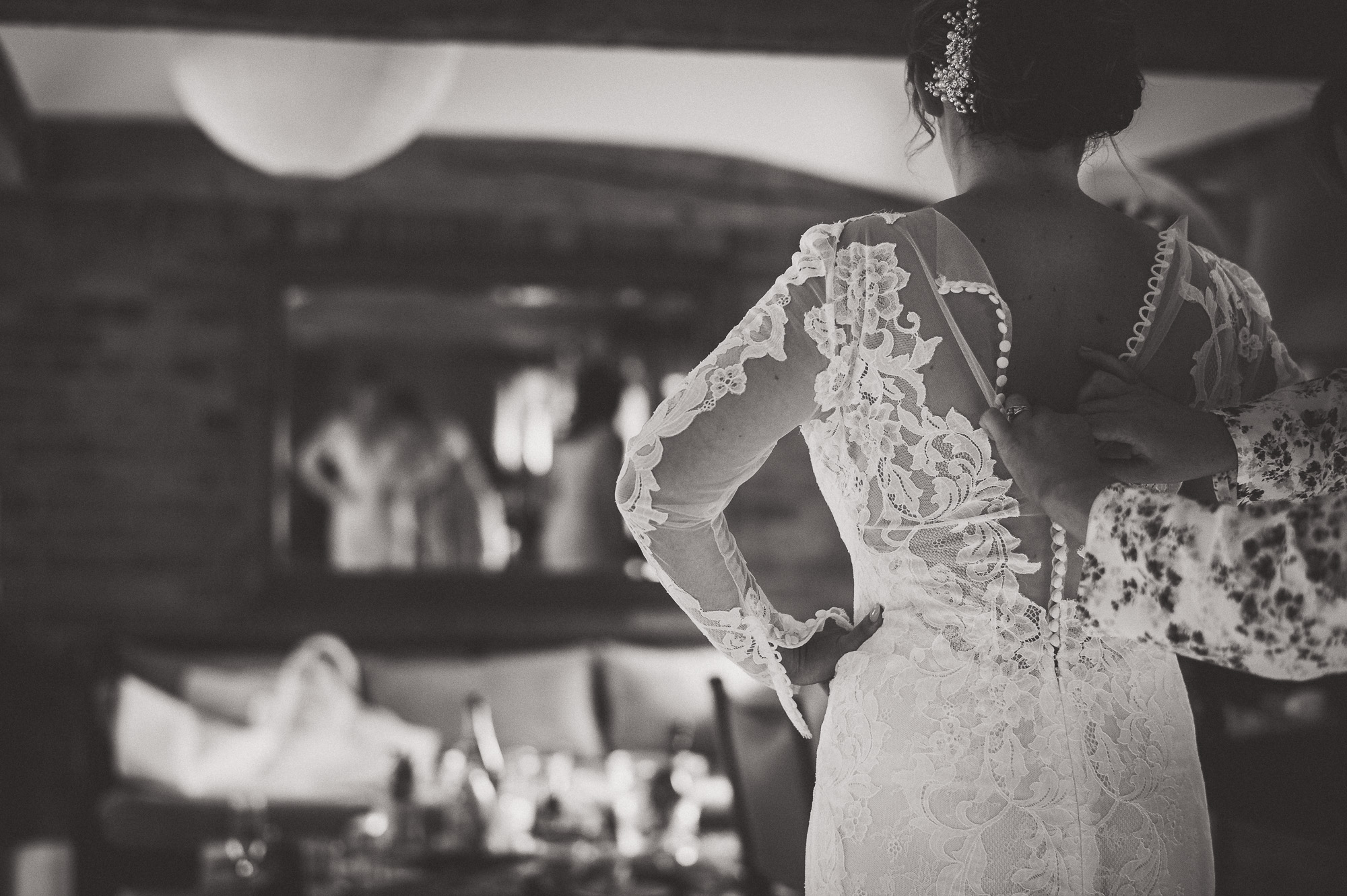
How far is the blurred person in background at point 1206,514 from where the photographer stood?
1.15 metres

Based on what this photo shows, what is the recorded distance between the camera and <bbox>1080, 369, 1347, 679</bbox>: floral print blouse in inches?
44.9

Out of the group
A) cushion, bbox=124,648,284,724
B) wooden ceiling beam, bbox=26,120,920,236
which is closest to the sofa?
cushion, bbox=124,648,284,724

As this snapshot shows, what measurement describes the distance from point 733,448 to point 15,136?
391cm

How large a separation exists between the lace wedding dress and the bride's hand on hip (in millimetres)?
16

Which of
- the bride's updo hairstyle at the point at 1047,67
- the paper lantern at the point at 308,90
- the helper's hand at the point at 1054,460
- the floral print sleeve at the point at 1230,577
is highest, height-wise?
the paper lantern at the point at 308,90

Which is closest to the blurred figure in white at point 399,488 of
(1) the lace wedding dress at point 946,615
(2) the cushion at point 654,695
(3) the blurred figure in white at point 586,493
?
(3) the blurred figure in white at point 586,493

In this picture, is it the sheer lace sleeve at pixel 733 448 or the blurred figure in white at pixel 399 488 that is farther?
the blurred figure in white at pixel 399 488

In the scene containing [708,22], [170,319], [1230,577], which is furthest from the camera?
[170,319]

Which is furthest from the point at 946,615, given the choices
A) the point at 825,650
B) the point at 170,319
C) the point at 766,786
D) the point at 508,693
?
the point at 170,319

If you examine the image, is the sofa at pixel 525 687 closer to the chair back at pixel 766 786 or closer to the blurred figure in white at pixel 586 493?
the blurred figure in white at pixel 586 493

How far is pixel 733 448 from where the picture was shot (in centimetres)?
142

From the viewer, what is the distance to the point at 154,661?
4.76 meters

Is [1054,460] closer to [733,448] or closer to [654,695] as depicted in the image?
[733,448]

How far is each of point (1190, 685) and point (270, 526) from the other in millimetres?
3162
